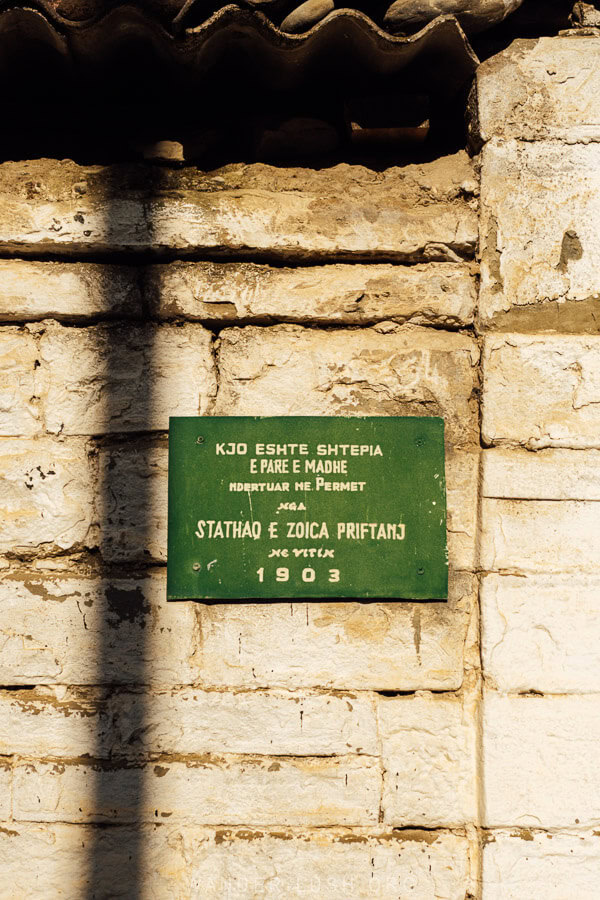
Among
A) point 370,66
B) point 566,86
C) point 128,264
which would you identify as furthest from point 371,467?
point 566,86

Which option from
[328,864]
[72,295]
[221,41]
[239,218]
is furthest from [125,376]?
[328,864]

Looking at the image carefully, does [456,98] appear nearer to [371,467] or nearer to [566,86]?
[566,86]

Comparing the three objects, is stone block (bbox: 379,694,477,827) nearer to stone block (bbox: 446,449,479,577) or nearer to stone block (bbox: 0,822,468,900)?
stone block (bbox: 0,822,468,900)

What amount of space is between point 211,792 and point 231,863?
0.17m

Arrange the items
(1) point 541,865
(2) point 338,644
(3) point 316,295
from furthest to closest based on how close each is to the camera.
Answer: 1. (3) point 316,295
2. (2) point 338,644
3. (1) point 541,865

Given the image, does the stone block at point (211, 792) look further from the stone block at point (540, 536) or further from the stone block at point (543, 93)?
the stone block at point (543, 93)

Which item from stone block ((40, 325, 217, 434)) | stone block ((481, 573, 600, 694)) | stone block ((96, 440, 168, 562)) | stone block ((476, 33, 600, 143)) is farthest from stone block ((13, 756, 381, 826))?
stone block ((476, 33, 600, 143))

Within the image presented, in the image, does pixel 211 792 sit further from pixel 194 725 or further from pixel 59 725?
pixel 59 725

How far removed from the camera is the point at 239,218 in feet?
5.82

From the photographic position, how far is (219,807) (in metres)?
1.62

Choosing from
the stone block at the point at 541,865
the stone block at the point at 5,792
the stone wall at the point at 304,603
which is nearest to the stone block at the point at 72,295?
the stone wall at the point at 304,603

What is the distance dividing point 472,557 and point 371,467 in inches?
13.5

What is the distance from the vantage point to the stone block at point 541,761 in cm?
158

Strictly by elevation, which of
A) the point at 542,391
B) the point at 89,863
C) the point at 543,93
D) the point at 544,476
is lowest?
the point at 89,863
